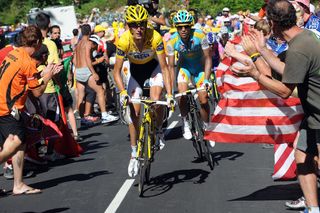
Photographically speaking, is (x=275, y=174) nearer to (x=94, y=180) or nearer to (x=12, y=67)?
(x=94, y=180)

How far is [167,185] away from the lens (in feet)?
32.6

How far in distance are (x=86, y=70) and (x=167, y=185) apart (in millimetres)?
7571

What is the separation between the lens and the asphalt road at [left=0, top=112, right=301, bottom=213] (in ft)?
28.8

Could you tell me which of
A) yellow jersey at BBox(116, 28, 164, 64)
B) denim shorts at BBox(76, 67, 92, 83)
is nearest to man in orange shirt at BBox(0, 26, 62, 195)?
yellow jersey at BBox(116, 28, 164, 64)

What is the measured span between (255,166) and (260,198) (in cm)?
200

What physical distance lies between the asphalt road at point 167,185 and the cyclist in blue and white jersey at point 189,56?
2.72 ft

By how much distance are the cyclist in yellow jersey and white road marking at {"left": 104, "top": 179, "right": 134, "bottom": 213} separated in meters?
0.26

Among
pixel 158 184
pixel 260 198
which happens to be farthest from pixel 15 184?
pixel 260 198

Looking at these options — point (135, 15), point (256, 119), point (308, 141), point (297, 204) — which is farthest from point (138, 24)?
point (308, 141)

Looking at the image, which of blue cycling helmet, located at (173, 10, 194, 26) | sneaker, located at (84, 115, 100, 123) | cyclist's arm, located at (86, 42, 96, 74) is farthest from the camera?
sneaker, located at (84, 115, 100, 123)

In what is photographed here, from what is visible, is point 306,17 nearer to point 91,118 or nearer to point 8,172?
point 8,172

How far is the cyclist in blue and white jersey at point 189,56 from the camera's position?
38.3ft

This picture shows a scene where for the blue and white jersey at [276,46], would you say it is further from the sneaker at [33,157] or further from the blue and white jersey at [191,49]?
the sneaker at [33,157]

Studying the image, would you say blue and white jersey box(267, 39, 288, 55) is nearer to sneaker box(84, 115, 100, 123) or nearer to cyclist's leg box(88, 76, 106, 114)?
cyclist's leg box(88, 76, 106, 114)
